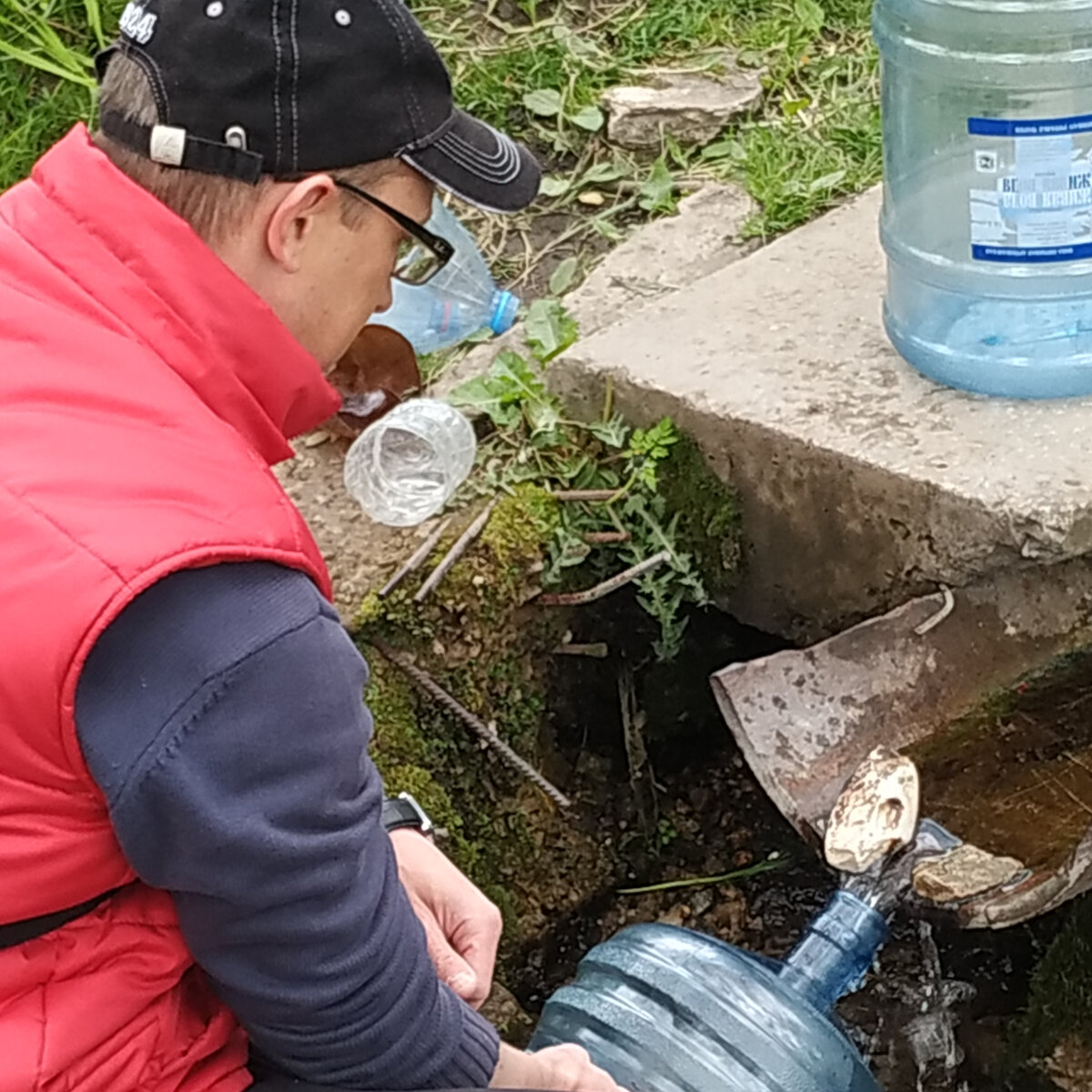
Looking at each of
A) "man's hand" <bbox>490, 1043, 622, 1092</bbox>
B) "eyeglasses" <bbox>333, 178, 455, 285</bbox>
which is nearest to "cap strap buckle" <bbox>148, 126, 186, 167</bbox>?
"eyeglasses" <bbox>333, 178, 455, 285</bbox>

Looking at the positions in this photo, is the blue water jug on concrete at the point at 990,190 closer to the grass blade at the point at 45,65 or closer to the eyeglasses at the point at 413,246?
the eyeglasses at the point at 413,246

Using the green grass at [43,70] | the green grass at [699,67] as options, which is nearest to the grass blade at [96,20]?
the green grass at [43,70]

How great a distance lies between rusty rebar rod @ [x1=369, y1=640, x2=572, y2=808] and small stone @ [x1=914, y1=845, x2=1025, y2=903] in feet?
2.16

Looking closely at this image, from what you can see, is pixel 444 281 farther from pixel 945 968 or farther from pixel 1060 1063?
pixel 1060 1063

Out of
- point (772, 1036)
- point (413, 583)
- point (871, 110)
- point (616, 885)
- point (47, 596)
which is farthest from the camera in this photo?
point (871, 110)

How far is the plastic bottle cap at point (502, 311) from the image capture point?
2.98m

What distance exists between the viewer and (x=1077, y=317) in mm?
2588

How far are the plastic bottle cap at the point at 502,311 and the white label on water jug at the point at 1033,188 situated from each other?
90 cm

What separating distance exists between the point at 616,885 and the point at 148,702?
A: 186 cm

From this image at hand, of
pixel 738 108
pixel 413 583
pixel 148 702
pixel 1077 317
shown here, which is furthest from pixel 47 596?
pixel 738 108

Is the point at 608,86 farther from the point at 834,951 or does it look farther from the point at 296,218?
the point at 296,218

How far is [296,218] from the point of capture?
1524mm

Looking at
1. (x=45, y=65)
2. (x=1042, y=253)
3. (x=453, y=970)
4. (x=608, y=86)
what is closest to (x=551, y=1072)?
(x=453, y=970)

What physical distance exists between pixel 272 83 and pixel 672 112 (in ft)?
7.86
